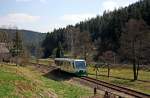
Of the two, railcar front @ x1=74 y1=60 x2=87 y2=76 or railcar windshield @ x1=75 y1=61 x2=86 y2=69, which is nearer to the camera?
railcar front @ x1=74 y1=60 x2=87 y2=76

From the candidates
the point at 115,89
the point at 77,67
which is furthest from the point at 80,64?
the point at 115,89

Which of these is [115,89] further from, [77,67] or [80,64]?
[80,64]

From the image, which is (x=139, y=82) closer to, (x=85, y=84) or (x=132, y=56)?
(x=132, y=56)

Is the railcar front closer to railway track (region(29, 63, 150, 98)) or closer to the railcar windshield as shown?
the railcar windshield

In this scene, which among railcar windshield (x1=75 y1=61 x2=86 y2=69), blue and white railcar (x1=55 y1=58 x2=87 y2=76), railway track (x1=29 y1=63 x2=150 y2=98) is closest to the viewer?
railway track (x1=29 y1=63 x2=150 y2=98)

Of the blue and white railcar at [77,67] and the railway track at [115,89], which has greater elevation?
the blue and white railcar at [77,67]

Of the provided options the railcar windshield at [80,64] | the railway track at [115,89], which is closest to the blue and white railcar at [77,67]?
the railcar windshield at [80,64]

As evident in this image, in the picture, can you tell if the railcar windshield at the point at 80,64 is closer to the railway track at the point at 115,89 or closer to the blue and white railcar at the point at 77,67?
the blue and white railcar at the point at 77,67

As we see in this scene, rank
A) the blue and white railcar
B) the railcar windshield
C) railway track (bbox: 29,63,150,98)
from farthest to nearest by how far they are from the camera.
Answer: the railcar windshield → the blue and white railcar → railway track (bbox: 29,63,150,98)

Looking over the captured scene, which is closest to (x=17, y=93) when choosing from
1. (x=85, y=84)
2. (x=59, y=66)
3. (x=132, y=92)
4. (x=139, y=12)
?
(x=132, y=92)

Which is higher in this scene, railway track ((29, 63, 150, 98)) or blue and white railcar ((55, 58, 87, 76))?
blue and white railcar ((55, 58, 87, 76))

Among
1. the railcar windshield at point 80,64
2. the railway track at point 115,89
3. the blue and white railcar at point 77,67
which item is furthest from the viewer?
the railcar windshield at point 80,64

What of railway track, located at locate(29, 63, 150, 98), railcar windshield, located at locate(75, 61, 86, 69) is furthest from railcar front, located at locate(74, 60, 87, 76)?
railway track, located at locate(29, 63, 150, 98)

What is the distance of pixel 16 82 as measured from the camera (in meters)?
30.1
